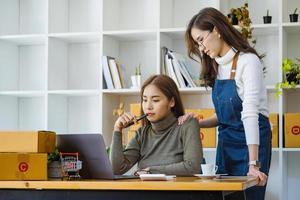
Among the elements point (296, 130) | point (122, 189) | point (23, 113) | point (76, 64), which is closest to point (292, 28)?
point (296, 130)

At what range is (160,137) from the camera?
2668 millimetres

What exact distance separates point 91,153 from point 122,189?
0.35 m

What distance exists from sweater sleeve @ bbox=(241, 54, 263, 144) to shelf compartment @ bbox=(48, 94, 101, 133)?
2.34 meters

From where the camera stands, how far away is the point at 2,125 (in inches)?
191

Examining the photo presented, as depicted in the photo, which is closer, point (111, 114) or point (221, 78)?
point (221, 78)

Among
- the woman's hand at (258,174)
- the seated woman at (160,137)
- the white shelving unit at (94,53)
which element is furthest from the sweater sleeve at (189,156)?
the white shelving unit at (94,53)

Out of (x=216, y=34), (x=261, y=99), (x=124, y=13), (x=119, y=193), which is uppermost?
(x=124, y=13)

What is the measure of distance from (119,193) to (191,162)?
0.62 meters

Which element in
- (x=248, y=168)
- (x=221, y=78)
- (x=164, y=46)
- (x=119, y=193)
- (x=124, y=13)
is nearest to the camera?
(x=119, y=193)

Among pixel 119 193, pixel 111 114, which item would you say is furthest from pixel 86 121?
pixel 119 193

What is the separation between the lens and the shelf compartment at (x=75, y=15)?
4734 millimetres

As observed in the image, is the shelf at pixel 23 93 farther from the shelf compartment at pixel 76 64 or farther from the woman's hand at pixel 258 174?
the woman's hand at pixel 258 174

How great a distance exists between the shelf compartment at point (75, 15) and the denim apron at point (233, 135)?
2.22 metres

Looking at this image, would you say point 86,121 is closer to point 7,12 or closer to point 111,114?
point 111,114
